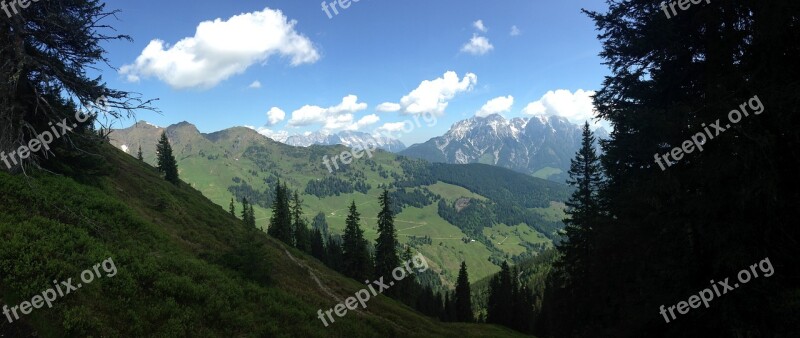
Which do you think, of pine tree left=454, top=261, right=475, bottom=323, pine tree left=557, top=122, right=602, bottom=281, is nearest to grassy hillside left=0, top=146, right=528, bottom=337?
pine tree left=557, top=122, right=602, bottom=281

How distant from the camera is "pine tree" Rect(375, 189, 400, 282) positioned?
5794 centimetres

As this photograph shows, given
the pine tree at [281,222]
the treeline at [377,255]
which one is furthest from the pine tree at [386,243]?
the pine tree at [281,222]

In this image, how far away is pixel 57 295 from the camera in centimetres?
1023

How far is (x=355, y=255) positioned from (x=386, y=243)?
22.3 feet

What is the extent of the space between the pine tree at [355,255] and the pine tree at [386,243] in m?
2.68

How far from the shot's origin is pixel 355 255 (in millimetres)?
62375

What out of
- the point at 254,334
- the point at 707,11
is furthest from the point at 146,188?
the point at 707,11

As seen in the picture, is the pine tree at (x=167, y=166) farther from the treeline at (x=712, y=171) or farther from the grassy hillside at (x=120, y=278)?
the treeline at (x=712, y=171)

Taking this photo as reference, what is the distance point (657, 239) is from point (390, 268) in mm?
52109

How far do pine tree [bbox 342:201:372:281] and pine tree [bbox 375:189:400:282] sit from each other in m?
2.68

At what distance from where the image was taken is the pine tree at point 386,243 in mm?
57938

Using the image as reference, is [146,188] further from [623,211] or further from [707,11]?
[707,11]

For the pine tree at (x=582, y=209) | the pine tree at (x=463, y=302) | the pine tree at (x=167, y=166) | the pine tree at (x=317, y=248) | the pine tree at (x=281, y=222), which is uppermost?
the pine tree at (x=167, y=166)

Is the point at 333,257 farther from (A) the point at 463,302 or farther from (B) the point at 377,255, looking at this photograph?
(A) the point at 463,302
